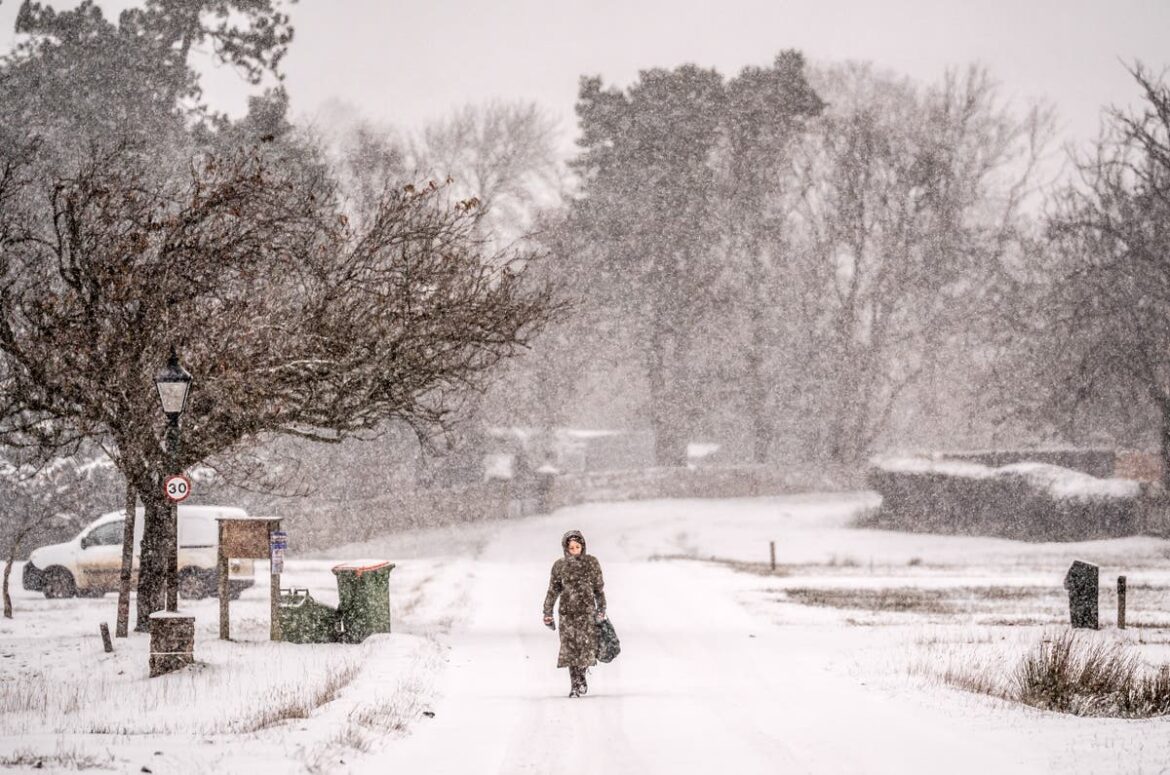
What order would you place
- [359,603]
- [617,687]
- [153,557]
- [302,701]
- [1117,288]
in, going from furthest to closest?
[1117,288], [153,557], [359,603], [617,687], [302,701]

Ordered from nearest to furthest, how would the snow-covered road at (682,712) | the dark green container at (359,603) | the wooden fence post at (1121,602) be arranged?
the snow-covered road at (682,712) → the dark green container at (359,603) → the wooden fence post at (1121,602)

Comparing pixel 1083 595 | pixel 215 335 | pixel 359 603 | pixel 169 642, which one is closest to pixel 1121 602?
pixel 1083 595

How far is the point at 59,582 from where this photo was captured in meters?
25.8

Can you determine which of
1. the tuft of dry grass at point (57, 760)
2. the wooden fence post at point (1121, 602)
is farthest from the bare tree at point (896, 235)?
the tuft of dry grass at point (57, 760)

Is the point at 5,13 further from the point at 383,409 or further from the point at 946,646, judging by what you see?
the point at 946,646

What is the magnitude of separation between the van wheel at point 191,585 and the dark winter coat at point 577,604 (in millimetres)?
13849

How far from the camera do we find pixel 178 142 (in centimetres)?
4122

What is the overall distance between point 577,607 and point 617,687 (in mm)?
1212

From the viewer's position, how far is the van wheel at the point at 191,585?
24.3m

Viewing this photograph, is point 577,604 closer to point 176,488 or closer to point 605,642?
point 605,642

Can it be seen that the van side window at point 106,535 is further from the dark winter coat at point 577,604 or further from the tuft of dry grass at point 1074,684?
the tuft of dry grass at point 1074,684

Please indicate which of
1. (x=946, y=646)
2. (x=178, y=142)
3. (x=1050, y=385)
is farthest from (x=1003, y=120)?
(x=946, y=646)

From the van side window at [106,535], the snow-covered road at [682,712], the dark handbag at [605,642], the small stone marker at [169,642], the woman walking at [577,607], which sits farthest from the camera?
the van side window at [106,535]

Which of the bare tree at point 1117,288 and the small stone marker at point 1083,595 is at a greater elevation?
the bare tree at point 1117,288
